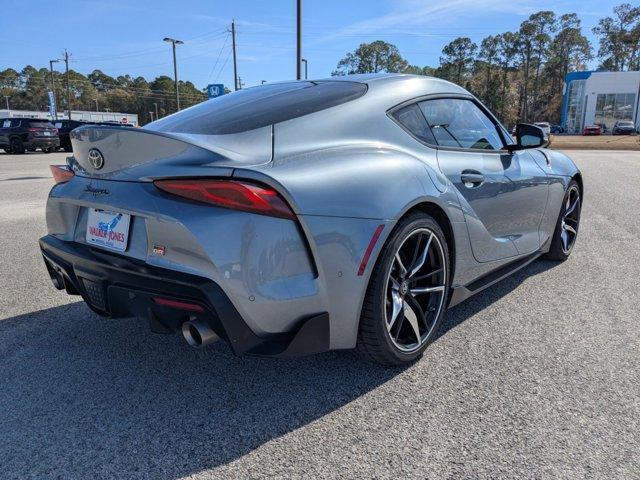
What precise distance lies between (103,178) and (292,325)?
3.78ft

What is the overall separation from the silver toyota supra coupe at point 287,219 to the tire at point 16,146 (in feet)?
84.9

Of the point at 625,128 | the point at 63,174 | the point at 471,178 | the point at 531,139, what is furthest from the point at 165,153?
the point at 625,128

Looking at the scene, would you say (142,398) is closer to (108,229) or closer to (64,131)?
(108,229)

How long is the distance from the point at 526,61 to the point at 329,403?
115286 mm

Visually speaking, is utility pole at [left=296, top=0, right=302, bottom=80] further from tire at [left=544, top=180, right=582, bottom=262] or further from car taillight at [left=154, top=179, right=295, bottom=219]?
car taillight at [left=154, top=179, right=295, bottom=219]

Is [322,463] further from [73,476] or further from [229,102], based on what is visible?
[229,102]

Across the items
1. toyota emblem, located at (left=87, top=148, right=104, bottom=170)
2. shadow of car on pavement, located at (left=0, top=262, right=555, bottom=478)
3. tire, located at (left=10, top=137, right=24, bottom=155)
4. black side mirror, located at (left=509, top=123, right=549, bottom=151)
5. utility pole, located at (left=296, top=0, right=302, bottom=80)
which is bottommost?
shadow of car on pavement, located at (left=0, top=262, right=555, bottom=478)

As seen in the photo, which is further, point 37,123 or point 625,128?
point 625,128

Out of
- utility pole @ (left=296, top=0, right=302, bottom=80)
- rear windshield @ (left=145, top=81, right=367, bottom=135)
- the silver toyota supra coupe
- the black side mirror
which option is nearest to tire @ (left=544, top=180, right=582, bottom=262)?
the black side mirror

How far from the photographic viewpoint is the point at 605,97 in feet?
229

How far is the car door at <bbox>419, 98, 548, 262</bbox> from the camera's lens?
3.04 m

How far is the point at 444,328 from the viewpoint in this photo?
10.7 ft

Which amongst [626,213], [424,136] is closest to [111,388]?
[424,136]

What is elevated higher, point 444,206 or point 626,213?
point 444,206
